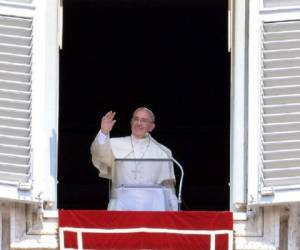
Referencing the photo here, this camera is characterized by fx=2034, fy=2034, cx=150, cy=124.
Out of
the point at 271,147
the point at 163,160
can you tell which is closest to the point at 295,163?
the point at 271,147

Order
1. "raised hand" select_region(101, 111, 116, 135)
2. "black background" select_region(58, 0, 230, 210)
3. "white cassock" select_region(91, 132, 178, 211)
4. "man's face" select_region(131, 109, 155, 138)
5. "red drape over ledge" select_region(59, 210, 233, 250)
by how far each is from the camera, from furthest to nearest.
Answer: "black background" select_region(58, 0, 230, 210), "man's face" select_region(131, 109, 155, 138), "white cassock" select_region(91, 132, 178, 211), "raised hand" select_region(101, 111, 116, 135), "red drape over ledge" select_region(59, 210, 233, 250)

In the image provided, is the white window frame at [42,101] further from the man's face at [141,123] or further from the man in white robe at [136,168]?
the man's face at [141,123]

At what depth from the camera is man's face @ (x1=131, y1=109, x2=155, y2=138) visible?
981 cm

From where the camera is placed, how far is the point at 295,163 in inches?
347

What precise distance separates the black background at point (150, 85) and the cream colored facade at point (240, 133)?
3.15 metres

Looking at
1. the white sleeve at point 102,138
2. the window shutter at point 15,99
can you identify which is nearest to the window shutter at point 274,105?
the white sleeve at point 102,138

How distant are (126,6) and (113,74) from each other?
0.82m

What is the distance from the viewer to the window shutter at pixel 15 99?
8.82 m

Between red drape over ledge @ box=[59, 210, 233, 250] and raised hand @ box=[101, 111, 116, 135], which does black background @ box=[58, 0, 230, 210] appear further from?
red drape over ledge @ box=[59, 210, 233, 250]

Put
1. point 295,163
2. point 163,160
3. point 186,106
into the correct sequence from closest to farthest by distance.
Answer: point 295,163 < point 163,160 < point 186,106

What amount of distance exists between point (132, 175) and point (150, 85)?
3536mm

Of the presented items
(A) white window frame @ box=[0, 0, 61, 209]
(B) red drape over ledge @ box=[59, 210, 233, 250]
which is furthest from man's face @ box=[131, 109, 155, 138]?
(B) red drape over ledge @ box=[59, 210, 233, 250]

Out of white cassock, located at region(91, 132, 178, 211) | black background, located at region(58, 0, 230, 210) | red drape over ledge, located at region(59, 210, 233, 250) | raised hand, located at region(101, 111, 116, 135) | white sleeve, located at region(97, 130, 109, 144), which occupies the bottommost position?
red drape over ledge, located at region(59, 210, 233, 250)

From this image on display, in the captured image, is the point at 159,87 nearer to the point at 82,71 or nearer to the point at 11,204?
the point at 82,71
